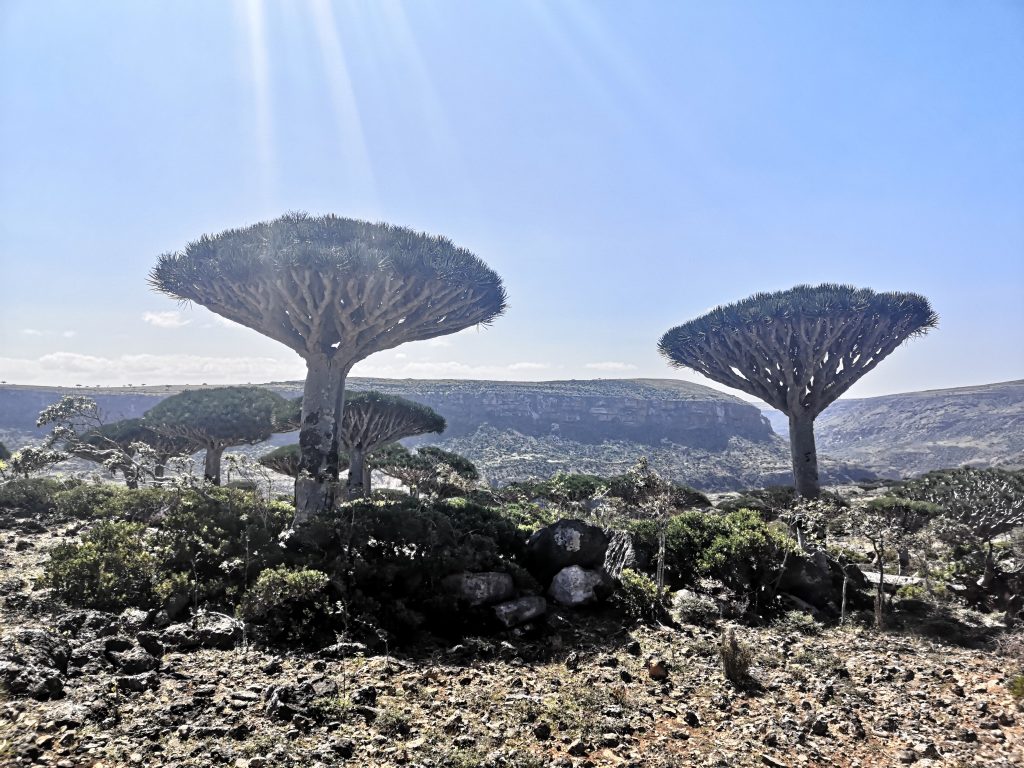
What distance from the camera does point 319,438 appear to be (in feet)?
35.7

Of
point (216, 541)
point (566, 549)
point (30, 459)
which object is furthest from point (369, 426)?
point (566, 549)

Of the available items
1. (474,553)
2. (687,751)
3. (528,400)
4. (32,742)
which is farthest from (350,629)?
(528,400)

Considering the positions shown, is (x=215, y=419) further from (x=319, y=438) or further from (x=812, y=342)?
(x=812, y=342)

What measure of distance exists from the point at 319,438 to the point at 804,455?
15498mm

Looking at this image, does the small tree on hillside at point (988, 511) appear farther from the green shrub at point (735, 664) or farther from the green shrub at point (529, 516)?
the green shrub at point (529, 516)

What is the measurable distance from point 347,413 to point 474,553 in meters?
11.6

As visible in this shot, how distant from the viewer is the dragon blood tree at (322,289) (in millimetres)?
10602

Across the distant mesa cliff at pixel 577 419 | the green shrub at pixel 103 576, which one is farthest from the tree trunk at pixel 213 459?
the distant mesa cliff at pixel 577 419

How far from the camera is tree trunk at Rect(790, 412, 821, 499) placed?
54.4ft

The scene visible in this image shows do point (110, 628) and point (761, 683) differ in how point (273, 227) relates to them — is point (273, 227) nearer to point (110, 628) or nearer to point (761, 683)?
point (110, 628)

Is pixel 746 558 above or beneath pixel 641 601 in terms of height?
above

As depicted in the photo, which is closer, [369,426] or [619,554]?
[619,554]

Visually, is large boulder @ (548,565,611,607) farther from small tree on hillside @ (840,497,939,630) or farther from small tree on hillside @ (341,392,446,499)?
small tree on hillside @ (341,392,446,499)

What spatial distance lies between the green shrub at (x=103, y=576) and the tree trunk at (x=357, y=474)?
34.1ft
